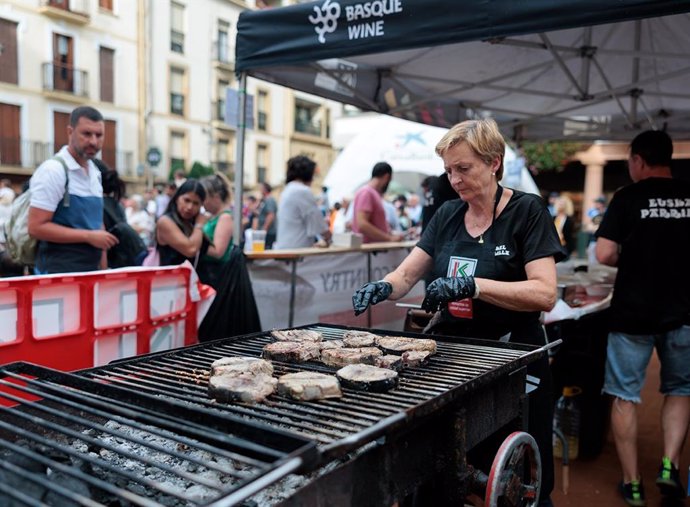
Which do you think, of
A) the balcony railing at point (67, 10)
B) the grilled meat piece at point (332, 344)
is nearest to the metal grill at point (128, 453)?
the grilled meat piece at point (332, 344)

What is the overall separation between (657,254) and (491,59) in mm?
2930

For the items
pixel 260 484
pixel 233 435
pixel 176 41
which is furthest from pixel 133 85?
pixel 260 484

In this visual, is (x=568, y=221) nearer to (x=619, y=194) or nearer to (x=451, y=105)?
(x=451, y=105)

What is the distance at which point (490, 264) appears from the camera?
2439mm

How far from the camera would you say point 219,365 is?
199 centimetres

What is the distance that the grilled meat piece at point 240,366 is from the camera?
6.33 feet

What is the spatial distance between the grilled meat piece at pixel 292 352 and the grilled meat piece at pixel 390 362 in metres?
0.27

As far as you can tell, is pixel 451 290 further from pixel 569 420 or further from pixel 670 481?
pixel 569 420

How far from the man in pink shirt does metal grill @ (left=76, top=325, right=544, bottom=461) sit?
4139 millimetres

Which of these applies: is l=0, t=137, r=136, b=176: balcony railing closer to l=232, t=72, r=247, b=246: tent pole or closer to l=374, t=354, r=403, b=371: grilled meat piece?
l=232, t=72, r=247, b=246: tent pole

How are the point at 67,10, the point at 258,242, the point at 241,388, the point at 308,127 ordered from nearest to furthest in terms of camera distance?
the point at 241,388, the point at 258,242, the point at 67,10, the point at 308,127

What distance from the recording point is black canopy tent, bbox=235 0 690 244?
3.21m

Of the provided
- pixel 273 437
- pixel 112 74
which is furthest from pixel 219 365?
pixel 112 74

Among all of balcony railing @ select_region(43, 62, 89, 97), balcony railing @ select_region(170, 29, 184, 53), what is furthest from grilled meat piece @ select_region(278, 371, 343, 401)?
balcony railing @ select_region(170, 29, 184, 53)
